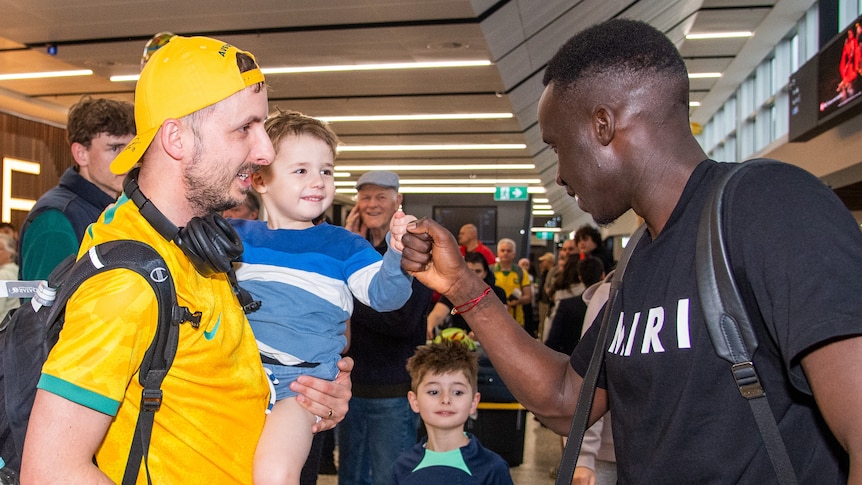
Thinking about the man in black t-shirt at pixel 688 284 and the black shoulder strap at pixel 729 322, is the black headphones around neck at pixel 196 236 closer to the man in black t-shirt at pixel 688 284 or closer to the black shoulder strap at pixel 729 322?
the man in black t-shirt at pixel 688 284

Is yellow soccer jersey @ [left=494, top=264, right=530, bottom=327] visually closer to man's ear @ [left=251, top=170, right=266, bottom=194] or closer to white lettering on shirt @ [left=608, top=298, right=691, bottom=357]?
man's ear @ [left=251, top=170, right=266, bottom=194]

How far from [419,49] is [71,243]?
9.64 m

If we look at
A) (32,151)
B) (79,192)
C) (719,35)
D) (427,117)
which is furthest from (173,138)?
(427,117)

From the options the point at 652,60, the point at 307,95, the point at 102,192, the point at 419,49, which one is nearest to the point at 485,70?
the point at 419,49

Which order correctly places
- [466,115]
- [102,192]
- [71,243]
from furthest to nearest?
[466,115] < [102,192] < [71,243]

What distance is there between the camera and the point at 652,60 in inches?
60.5

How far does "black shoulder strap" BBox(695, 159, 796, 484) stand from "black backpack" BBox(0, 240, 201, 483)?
38.1 inches

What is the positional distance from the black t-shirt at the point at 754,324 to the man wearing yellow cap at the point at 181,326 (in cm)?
84

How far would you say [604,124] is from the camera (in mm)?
1572

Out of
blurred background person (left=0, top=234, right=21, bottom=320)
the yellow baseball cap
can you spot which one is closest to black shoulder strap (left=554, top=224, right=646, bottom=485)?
the yellow baseball cap

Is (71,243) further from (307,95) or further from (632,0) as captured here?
(307,95)

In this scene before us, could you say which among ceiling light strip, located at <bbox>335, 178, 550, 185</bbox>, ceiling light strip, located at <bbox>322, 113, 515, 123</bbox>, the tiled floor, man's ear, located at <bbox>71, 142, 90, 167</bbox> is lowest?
the tiled floor

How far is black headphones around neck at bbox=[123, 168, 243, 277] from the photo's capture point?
4.86 feet

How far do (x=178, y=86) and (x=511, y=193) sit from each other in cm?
2186
